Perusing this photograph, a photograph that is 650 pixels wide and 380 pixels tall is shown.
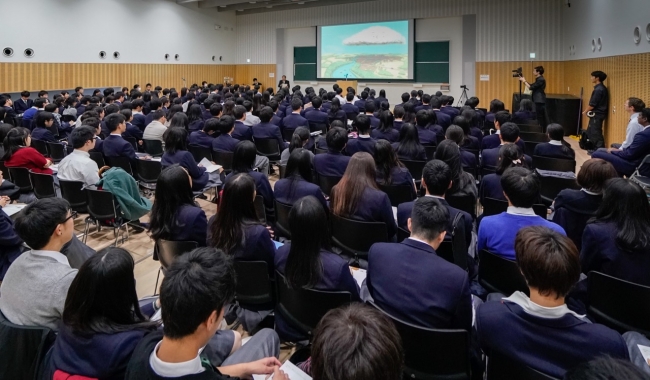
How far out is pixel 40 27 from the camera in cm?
1259

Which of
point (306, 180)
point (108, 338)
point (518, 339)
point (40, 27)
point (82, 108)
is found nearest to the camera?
point (108, 338)

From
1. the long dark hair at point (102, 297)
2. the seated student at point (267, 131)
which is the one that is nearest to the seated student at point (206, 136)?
the seated student at point (267, 131)

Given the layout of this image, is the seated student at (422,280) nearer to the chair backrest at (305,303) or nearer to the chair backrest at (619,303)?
the chair backrest at (305,303)

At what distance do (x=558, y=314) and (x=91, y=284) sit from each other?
1.71 metres

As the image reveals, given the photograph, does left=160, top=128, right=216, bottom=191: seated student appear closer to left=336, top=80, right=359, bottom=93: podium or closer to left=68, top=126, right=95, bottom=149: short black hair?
left=68, top=126, right=95, bottom=149: short black hair

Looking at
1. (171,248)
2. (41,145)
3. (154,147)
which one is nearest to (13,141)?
(41,145)

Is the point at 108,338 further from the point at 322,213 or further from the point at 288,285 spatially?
Result: the point at 322,213

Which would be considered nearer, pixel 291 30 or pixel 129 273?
pixel 129 273

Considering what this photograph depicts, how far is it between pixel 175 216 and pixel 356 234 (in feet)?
4.41

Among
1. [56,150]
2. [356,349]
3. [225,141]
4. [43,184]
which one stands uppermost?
[225,141]

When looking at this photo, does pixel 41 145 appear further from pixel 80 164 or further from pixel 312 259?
pixel 312 259

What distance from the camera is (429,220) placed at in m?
2.17

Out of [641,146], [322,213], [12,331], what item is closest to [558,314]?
[322,213]

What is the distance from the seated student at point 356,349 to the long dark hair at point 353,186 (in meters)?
2.25
